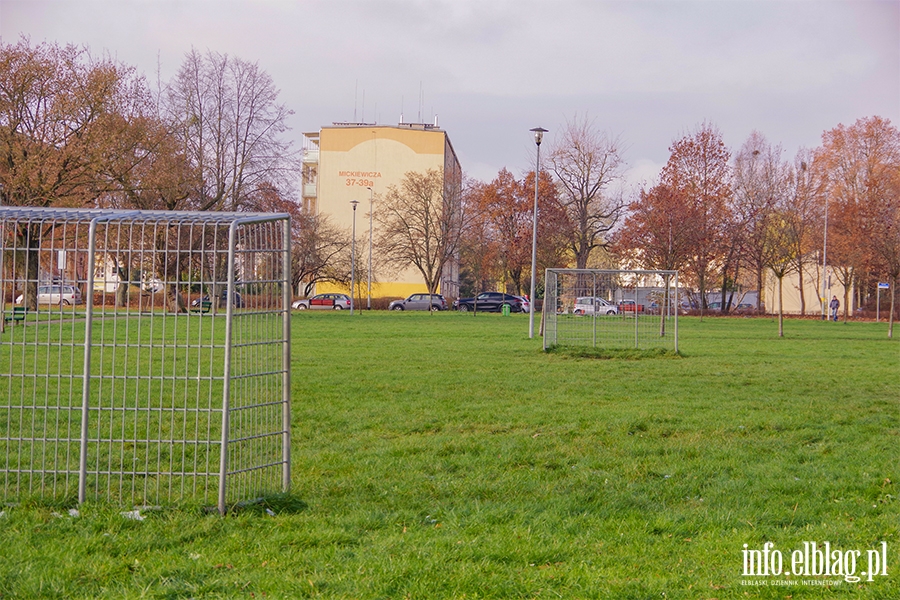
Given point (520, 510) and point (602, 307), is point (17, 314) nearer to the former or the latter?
point (520, 510)

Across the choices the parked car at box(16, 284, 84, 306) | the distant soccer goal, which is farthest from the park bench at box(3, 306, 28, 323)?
the distant soccer goal

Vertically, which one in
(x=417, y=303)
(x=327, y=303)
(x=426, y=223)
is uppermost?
(x=426, y=223)

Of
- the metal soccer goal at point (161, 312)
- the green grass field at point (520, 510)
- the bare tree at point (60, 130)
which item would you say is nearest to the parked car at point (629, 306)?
the green grass field at point (520, 510)

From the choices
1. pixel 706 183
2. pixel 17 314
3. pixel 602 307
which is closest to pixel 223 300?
pixel 17 314

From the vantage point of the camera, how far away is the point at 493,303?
52656 mm

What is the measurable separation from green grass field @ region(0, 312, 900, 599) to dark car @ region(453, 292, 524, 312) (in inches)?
1578

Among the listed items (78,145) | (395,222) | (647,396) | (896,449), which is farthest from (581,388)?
(395,222)

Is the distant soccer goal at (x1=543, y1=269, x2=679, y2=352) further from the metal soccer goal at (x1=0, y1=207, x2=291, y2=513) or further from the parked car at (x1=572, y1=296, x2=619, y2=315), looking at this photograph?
the metal soccer goal at (x1=0, y1=207, x2=291, y2=513)

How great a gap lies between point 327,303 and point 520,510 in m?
48.2

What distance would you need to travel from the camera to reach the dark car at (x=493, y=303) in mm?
51688

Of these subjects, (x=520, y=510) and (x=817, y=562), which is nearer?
(x=817, y=562)

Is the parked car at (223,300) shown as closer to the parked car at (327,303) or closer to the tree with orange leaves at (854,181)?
the tree with orange leaves at (854,181)

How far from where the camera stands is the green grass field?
4.18 m

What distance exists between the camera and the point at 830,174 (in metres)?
53.6
